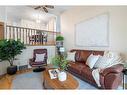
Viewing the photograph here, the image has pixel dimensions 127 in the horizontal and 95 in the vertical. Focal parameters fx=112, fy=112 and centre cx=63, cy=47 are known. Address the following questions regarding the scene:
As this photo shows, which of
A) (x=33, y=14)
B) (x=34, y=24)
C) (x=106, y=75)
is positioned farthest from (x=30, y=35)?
(x=106, y=75)

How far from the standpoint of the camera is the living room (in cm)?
246

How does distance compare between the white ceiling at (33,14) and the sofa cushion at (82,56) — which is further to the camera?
the white ceiling at (33,14)

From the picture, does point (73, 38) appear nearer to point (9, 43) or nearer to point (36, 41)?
point (36, 41)

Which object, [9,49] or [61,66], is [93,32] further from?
[9,49]

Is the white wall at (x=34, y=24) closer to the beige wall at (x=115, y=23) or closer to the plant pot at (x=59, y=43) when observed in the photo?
the plant pot at (x=59, y=43)

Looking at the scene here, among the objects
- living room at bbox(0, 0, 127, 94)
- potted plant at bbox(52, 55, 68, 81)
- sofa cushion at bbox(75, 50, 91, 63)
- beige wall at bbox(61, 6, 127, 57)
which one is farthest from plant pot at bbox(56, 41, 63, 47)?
potted plant at bbox(52, 55, 68, 81)

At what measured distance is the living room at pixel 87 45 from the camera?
246 cm

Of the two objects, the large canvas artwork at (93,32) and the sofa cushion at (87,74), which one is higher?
the large canvas artwork at (93,32)

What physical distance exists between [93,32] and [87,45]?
0.57m

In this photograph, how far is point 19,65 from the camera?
15.0 feet

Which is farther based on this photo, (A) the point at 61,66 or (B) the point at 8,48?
(B) the point at 8,48

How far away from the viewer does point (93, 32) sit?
13.2 ft

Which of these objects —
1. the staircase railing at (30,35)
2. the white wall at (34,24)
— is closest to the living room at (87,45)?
the staircase railing at (30,35)

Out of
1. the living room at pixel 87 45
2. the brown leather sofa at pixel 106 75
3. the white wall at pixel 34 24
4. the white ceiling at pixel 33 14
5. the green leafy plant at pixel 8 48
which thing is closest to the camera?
the brown leather sofa at pixel 106 75
